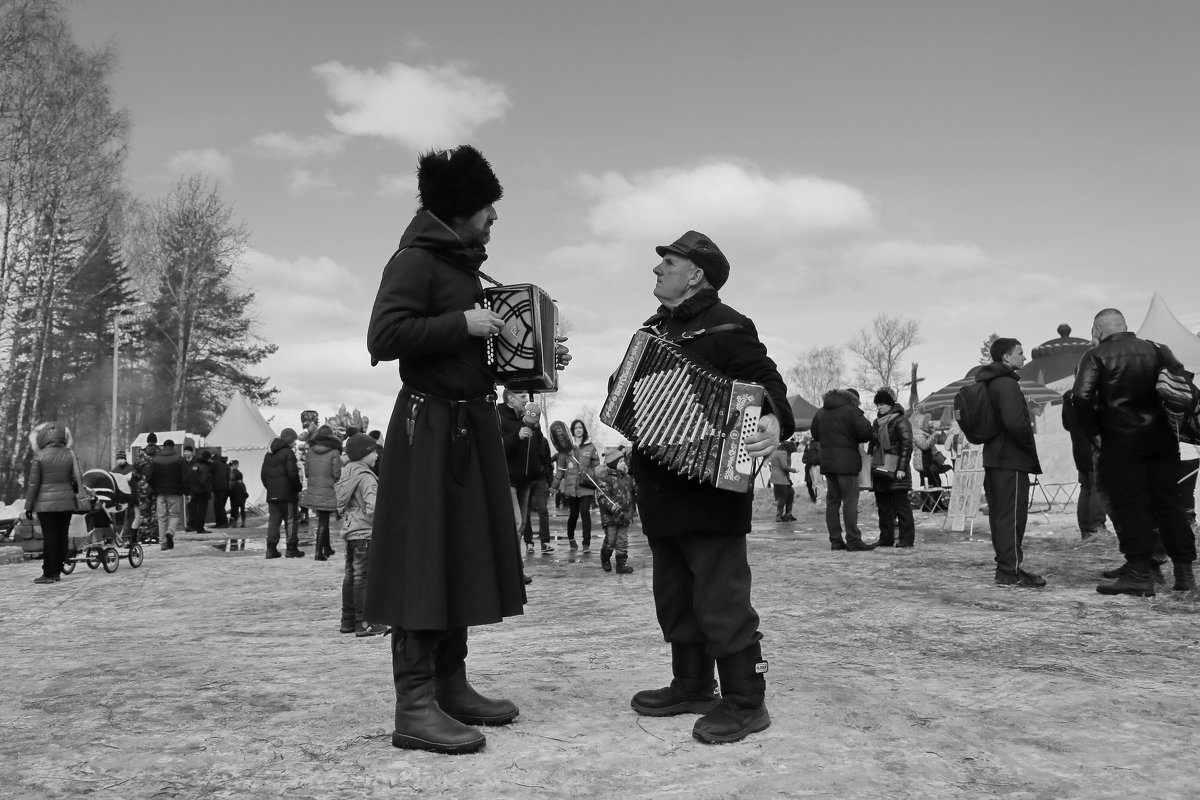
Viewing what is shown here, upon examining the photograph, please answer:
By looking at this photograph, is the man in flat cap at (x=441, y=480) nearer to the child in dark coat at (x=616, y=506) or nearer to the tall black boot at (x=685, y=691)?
the tall black boot at (x=685, y=691)

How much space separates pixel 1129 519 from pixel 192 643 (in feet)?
22.4

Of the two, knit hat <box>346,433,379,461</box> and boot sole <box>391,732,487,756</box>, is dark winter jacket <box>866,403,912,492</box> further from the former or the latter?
boot sole <box>391,732,487,756</box>

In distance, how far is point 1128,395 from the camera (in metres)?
6.90

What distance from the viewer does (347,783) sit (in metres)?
2.93

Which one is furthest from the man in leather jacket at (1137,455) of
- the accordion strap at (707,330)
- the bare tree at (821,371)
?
the bare tree at (821,371)

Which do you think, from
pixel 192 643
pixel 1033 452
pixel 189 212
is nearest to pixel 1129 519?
pixel 1033 452

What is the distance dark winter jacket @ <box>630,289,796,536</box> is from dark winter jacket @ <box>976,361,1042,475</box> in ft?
16.1

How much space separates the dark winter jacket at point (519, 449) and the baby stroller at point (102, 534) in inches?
A: 205

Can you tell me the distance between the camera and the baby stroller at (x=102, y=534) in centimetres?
1160

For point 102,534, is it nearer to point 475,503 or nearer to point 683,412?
point 475,503

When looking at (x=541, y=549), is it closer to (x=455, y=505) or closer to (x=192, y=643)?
(x=192, y=643)

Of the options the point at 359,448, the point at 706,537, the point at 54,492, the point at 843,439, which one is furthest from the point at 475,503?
the point at 54,492

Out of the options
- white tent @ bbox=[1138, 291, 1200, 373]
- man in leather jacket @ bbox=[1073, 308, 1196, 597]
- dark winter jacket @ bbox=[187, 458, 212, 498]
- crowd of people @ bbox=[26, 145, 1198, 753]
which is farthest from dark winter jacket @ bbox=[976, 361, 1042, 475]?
dark winter jacket @ bbox=[187, 458, 212, 498]

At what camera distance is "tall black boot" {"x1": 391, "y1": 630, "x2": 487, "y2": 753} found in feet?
10.6
